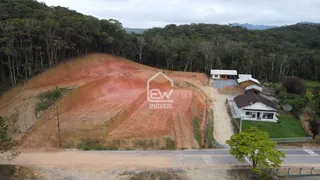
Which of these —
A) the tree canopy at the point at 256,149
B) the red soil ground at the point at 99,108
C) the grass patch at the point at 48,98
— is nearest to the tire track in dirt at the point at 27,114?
the red soil ground at the point at 99,108

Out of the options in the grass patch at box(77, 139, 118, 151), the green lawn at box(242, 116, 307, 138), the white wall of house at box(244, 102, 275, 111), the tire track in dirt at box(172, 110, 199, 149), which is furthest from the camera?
the white wall of house at box(244, 102, 275, 111)

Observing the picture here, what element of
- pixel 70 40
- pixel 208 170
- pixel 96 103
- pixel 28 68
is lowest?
pixel 208 170

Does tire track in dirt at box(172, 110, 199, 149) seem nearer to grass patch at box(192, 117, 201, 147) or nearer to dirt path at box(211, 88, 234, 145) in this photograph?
grass patch at box(192, 117, 201, 147)

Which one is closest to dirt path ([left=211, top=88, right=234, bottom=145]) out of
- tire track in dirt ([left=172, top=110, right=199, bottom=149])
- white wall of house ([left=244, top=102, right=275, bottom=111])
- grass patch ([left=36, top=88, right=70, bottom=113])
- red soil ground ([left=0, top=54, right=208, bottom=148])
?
red soil ground ([left=0, top=54, right=208, bottom=148])

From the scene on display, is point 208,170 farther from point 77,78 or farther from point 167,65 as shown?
point 167,65

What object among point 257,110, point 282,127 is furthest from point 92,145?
point 282,127

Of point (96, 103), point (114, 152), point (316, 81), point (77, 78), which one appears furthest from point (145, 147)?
point (316, 81)
